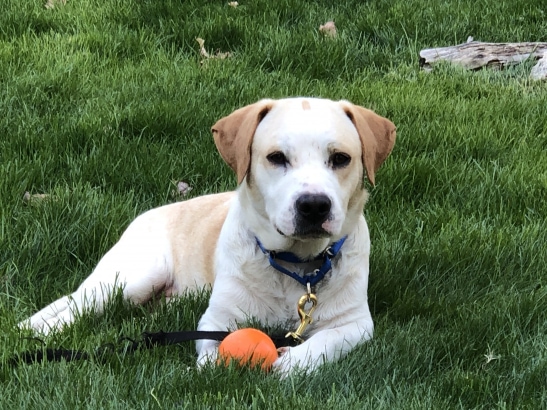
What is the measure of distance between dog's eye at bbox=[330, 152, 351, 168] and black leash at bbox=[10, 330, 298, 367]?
831 millimetres

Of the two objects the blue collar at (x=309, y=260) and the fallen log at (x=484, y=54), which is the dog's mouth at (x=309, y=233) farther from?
the fallen log at (x=484, y=54)

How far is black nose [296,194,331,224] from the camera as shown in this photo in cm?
290

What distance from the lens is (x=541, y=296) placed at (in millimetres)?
3398

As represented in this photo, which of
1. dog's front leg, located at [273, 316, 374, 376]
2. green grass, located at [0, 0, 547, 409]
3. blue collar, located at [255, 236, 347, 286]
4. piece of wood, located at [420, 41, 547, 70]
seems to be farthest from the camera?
piece of wood, located at [420, 41, 547, 70]

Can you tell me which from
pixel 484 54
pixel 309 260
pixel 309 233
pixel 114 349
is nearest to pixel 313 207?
pixel 309 233

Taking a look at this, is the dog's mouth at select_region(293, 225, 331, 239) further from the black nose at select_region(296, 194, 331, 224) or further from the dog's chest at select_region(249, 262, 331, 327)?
the dog's chest at select_region(249, 262, 331, 327)

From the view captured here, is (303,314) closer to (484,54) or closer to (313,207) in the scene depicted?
(313,207)

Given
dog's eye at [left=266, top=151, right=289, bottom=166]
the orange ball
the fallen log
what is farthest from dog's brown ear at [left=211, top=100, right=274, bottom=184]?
the fallen log

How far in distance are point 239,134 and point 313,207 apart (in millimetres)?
573

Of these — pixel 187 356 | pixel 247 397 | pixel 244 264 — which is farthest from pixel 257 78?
pixel 247 397

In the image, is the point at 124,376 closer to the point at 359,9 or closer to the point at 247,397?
the point at 247,397

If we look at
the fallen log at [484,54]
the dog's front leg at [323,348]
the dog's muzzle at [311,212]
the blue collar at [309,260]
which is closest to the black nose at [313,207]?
the dog's muzzle at [311,212]

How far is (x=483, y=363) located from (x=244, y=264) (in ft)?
3.56

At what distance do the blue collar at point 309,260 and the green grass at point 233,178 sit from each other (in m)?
0.36
